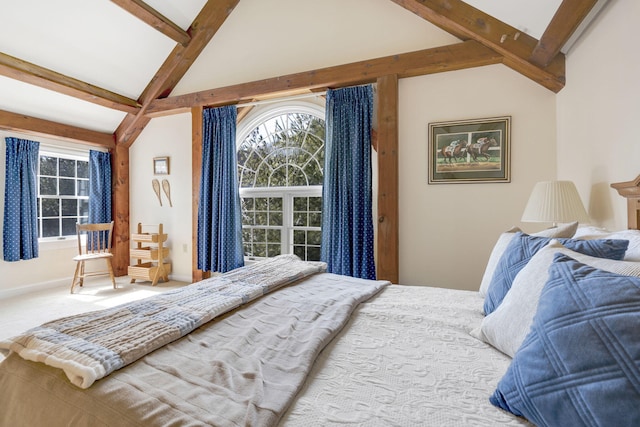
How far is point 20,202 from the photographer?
3.79 metres

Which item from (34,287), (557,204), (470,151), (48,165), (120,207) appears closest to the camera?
(557,204)

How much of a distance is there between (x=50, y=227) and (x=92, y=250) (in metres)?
0.82

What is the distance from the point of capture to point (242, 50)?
3867 millimetres

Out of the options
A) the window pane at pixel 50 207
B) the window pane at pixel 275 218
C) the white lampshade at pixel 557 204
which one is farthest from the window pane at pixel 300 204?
the window pane at pixel 50 207

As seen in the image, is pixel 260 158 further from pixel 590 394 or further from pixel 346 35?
pixel 590 394

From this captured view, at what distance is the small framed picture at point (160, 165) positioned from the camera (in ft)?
14.7

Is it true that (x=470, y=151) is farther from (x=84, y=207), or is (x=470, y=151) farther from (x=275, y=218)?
(x=84, y=207)

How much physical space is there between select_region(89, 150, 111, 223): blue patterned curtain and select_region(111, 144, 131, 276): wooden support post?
0.08m

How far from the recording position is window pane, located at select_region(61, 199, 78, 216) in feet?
14.5

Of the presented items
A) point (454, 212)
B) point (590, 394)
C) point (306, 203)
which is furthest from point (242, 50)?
point (590, 394)

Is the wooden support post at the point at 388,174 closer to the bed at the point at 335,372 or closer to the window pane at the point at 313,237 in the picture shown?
the window pane at the point at 313,237

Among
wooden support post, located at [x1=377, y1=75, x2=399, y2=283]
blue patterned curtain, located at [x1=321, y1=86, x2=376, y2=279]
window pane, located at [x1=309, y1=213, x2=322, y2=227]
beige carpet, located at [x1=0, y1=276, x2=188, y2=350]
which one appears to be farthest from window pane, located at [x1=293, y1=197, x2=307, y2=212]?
beige carpet, located at [x1=0, y1=276, x2=188, y2=350]

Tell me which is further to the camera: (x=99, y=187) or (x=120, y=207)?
(x=120, y=207)

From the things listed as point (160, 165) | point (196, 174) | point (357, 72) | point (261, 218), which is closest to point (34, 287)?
point (160, 165)
